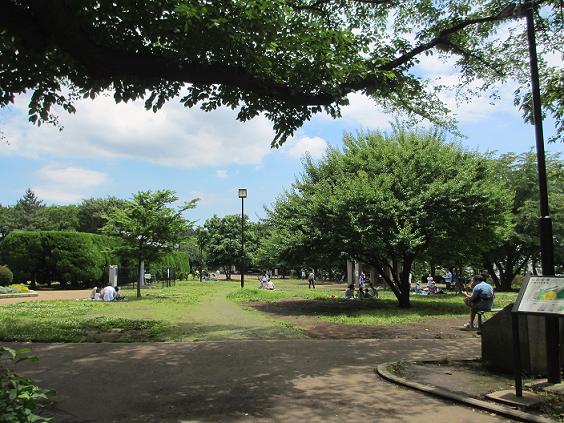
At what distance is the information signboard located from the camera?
5.79 meters

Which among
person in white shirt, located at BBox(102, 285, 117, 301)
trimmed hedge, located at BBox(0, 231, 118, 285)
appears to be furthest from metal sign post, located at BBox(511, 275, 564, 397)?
trimmed hedge, located at BBox(0, 231, 118, 285)

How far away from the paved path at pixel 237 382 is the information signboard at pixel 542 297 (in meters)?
1.37

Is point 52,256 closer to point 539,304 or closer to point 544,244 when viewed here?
point 544,244

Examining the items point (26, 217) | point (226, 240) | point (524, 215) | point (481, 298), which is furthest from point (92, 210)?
point (481, 298)

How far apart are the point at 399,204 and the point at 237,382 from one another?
37.6ft

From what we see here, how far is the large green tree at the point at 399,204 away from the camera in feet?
56.6

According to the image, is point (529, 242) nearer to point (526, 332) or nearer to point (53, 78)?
point (526, 332)

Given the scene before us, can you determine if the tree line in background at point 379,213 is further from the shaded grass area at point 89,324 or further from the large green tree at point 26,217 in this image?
the large green tree at point 26,217

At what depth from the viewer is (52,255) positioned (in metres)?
33.1

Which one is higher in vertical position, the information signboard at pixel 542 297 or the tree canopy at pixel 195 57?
the tree canopy at pixel 195 57

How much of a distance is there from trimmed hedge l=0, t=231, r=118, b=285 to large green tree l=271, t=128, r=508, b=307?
18736mm

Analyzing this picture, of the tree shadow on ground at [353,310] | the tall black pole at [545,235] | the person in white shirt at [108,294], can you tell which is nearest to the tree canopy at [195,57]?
the tall black pole at [545,235]

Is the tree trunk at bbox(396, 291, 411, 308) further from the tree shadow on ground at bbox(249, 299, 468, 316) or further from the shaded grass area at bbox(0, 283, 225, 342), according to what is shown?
the shaded grass area at bbox(0, 283, 225, 342)

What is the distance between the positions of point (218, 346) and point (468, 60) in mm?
8859
